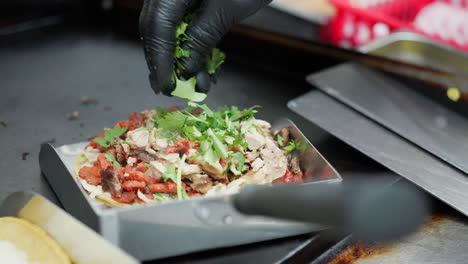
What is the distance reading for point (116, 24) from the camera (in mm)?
2947

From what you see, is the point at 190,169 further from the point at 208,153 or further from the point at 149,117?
the point at 149,117

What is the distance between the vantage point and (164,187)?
4.91 feet

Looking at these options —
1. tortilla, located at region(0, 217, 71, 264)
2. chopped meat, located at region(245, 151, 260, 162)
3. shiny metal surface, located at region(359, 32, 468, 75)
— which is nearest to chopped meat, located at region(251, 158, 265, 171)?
chopped meat, located at region(245, 151, 260, 162)

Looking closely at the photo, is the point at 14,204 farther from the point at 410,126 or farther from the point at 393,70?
the point at 393,70

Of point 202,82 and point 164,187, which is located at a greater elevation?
point 202,82

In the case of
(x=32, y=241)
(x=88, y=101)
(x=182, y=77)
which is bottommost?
(x=88, y=101)

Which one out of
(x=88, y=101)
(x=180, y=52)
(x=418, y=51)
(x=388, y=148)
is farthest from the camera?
(x=418, y=51)

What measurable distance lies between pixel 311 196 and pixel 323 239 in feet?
1.65

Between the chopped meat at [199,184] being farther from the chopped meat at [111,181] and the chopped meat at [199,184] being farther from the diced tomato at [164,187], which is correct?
the chopped meat at [111,181]

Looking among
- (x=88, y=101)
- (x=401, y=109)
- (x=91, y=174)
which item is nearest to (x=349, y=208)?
(x=91, y=174)

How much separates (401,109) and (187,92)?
84cm

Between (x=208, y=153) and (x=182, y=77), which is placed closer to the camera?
(x=208, y=153)

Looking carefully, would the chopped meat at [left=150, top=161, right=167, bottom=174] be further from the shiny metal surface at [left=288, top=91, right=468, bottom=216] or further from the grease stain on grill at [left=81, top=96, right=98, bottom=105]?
the grease stain on grill at [left=81, top=96, right=98, bottom=105]

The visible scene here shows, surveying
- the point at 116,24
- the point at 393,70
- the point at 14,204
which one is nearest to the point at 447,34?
the point at 393,70
